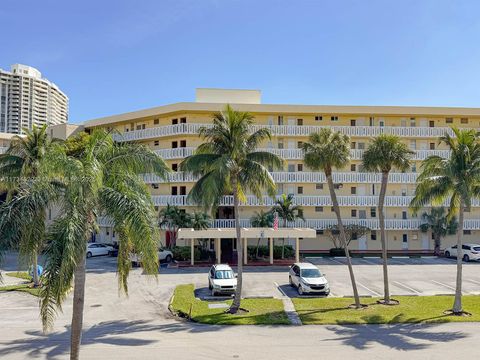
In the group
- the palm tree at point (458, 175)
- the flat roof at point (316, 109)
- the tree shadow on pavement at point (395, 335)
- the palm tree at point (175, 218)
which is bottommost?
the tree shadow on pavement at point (395, 335)

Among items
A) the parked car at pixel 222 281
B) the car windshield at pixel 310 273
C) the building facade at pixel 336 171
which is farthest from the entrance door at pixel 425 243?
the parked car at pixel 222 281

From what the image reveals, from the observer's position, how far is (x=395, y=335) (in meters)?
17.6

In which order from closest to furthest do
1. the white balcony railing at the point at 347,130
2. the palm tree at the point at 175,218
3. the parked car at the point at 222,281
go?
the parked car at the point at 222,281, the palm tree at the point at 175,218, the white balcony railing at the point at 347,130

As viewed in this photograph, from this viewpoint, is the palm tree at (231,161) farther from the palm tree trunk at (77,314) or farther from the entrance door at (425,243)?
the entrance door at (425,243)

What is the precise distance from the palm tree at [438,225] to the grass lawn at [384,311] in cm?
2023

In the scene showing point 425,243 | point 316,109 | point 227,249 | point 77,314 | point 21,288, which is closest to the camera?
point 77,314

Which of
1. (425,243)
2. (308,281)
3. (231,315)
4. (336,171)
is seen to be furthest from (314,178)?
(231,315)

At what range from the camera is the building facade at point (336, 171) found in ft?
148

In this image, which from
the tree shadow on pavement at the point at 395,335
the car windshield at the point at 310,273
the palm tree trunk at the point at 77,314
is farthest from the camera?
the car windshield at the point at 310,273

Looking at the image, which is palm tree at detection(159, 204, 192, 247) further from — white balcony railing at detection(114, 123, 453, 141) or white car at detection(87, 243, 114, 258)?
white balcony railing at detection(114, 123, 453, 141)

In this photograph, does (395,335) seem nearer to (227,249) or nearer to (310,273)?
(310,273)

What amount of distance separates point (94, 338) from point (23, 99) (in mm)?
140757

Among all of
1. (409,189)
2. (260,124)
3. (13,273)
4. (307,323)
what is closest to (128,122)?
(260,124)

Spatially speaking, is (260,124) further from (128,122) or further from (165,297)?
(165,297)
